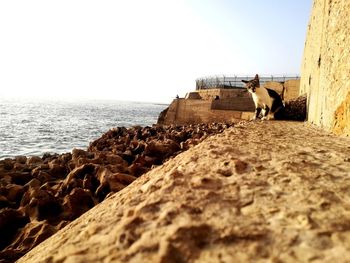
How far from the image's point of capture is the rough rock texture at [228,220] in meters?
1.25

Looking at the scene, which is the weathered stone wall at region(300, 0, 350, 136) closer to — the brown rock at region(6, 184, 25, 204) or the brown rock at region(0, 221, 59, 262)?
the brown rock at region(0, 221, 59, 262)

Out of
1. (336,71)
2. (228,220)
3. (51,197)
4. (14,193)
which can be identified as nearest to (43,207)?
(51,197)

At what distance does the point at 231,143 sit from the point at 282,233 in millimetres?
1882

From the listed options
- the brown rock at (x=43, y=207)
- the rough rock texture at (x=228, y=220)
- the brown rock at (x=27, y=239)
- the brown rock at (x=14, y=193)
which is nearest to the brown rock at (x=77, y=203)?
the brown rock at (x=43, y=207)

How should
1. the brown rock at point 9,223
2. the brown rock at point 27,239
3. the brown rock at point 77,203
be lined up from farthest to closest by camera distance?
the brown rock at point 77,203 < the brown rock at point 9,223 < the brown rock at point 27,239

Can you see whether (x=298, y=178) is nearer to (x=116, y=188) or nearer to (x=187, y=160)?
(x=187, y=160)

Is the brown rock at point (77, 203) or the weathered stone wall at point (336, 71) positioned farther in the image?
the weathered stone wall at point (336, 71)

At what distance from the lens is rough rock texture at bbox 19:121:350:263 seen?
1252 mm

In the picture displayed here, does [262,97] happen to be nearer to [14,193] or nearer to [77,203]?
[77,203]

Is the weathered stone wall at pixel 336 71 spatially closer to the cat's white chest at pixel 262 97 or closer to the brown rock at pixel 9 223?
the cat's white chest at pixel 262 97

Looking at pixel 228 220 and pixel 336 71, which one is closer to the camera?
pixel 228 220

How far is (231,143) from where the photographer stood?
3.18 metres

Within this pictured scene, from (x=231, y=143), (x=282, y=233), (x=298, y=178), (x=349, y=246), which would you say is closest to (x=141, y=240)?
(x=282, y=233)

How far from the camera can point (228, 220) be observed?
57.6 inches
